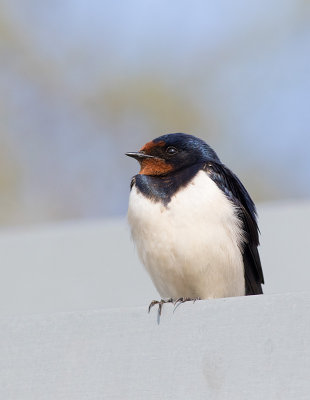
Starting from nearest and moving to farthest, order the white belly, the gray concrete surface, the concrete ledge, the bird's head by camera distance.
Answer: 1. the concrete ledge
2. the white belly
3. the bird's head
4. the gray concrete surface

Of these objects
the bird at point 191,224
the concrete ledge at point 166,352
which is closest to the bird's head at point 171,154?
the bird at point 191,224

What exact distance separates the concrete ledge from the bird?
723 millimetres

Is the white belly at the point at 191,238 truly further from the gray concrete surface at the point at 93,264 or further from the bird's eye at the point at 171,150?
the gray concrete surface at the point at 93,264

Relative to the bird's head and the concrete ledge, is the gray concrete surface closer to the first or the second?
the bird's head

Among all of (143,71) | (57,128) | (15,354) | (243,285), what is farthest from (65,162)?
(15,354)

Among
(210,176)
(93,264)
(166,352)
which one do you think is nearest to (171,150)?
(210,176)

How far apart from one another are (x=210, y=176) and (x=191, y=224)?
7.2 inches

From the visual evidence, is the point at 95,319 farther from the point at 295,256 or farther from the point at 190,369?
the point at 295,256

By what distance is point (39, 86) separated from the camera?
755 centimetres

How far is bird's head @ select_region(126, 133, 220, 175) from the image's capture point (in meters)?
2.56

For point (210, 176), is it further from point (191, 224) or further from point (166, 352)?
point (166, 352)

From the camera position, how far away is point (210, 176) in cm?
249

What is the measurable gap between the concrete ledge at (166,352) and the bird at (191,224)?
28.5 inches

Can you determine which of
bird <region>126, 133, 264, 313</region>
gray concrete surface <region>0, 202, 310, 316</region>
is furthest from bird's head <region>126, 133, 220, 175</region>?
gray concrete surface <region>0, 202, 310, 316</region>
